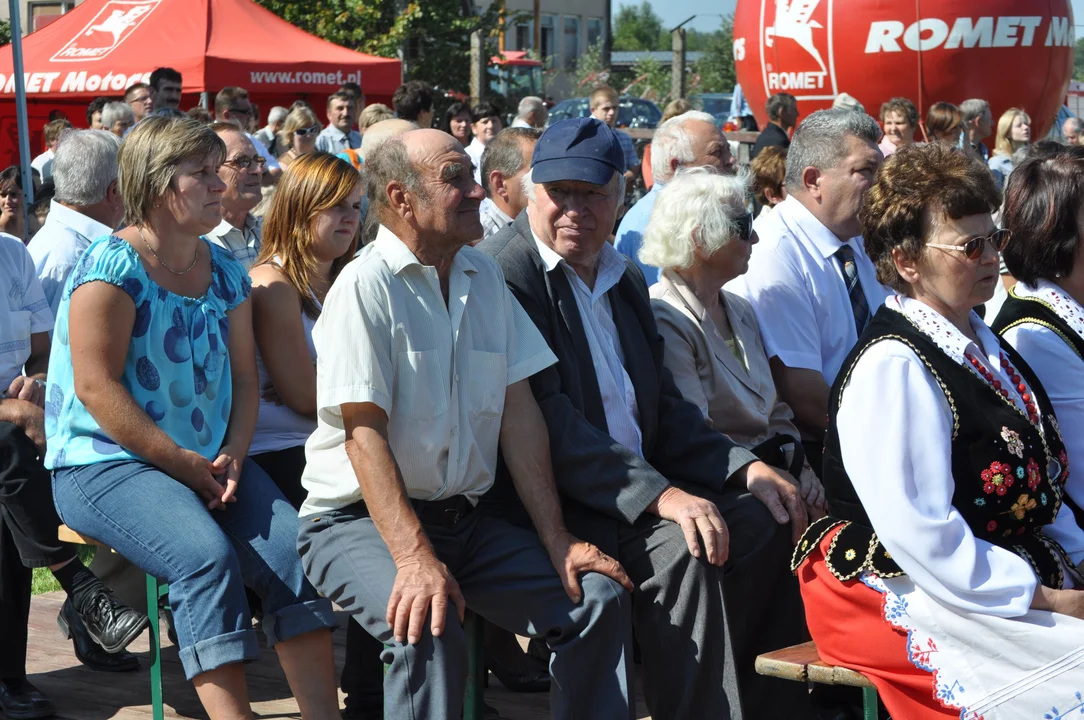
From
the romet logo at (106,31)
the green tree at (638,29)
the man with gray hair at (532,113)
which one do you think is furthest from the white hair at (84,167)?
the green tree at (638,29)

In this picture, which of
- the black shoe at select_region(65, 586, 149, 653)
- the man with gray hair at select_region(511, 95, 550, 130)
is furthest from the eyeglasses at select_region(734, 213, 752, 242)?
the man with gray hair at select_region(511, 95, 550, 130)

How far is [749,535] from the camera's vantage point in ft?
10.9

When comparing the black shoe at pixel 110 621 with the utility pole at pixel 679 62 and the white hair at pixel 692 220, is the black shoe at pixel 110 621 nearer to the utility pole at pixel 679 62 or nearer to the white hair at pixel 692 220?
the white hair at pixel 692 220

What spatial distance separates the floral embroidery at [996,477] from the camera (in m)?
2.62

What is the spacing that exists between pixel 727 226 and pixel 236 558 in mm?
1624

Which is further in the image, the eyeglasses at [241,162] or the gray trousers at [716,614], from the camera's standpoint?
the eyeglasses at [241,162]

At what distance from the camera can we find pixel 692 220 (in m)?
3.65

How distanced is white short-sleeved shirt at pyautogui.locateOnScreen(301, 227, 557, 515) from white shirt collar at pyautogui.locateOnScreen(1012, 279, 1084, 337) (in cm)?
122

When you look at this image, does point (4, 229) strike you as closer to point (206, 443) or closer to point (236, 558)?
point (206, 443)

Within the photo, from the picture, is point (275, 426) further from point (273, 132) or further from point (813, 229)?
point (273, 132)

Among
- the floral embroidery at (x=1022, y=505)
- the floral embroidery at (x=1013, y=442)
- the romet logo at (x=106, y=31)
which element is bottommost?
the floral embroidery at (x=1022, y=505)

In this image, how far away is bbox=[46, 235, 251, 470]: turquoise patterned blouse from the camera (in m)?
3.37

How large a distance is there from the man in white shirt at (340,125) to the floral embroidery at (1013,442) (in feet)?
28.2

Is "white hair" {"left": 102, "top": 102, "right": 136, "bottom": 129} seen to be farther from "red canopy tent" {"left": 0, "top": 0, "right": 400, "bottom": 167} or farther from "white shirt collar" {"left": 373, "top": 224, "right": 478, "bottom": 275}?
"white shirt collar" {"left": 373, "top": 224, "right": 478, "bottom": 275}
